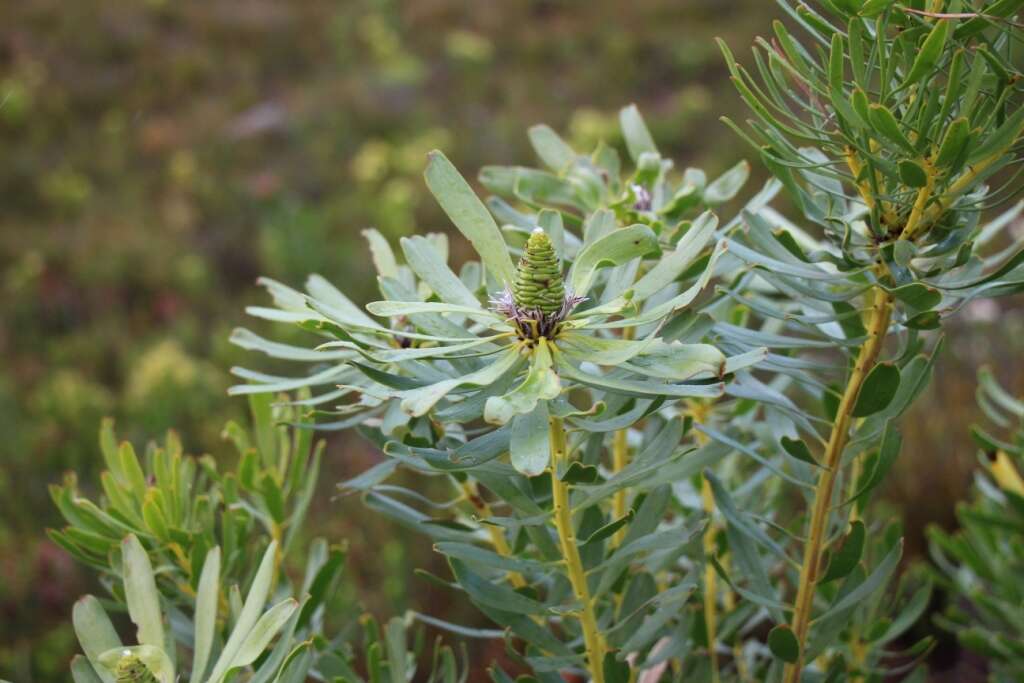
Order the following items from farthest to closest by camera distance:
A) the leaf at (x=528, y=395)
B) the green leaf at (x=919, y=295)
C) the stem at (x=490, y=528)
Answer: the stem at (x=490, y=528)
the green leaf at (x=919, y=295)
the leaf at (x=528, y=395)

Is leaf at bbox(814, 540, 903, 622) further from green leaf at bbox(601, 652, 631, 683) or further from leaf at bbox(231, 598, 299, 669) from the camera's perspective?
leaf at bbox(231, 598, 299, 669)

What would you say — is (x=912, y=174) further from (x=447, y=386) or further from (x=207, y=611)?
(x=207, y=611)

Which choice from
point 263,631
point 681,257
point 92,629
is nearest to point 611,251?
point 681,257


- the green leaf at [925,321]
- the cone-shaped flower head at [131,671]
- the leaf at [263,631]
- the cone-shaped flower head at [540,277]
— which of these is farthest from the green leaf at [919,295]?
the cone-shaped flower head at [131,671]

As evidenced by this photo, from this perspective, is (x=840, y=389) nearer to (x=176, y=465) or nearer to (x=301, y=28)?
(x=176, y=465)

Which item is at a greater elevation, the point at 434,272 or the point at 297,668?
the point at 434,272

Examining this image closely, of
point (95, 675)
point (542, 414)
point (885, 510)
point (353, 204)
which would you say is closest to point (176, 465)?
point (95, 675)

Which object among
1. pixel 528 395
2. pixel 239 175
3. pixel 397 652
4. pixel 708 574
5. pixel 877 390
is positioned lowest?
pixel 708 574

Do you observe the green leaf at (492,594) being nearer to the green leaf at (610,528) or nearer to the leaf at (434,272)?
the green leaf at (610,528)
